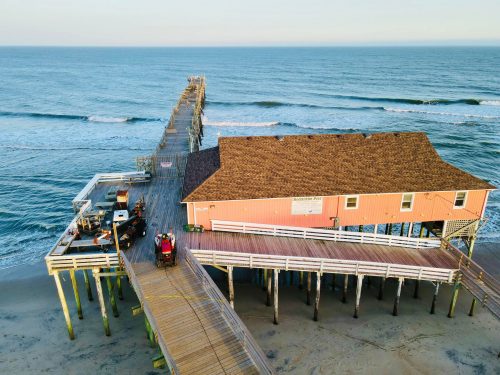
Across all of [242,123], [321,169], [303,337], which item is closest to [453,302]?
[303,337]

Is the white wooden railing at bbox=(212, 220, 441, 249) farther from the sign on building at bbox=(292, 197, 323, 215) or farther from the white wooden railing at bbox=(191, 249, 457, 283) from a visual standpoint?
the white wooden railing at bbox=(191, 249, 457, 283)

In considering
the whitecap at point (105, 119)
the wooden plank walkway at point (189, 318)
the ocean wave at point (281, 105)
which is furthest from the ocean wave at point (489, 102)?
the wooden plank walkway at point (189, 318)

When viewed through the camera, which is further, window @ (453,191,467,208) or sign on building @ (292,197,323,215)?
window @ (453,191,467,208)

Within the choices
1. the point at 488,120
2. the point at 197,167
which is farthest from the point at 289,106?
the point at 197,167

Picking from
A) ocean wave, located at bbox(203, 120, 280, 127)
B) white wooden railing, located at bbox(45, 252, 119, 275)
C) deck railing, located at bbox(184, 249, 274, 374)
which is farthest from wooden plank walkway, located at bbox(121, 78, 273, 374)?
ocean wave, located at bbox(203, 120, 280, 127)

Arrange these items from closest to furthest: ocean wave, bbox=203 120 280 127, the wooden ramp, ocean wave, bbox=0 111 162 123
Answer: the wooden ramp
ocean wave, bbox=203 120 280 127
ocean wave, bbox=0 111 162 123

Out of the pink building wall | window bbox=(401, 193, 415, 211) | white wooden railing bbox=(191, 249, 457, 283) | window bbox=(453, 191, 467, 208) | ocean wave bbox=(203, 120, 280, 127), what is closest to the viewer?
white wooden railing bbox=(191, 249, 457, 283)
